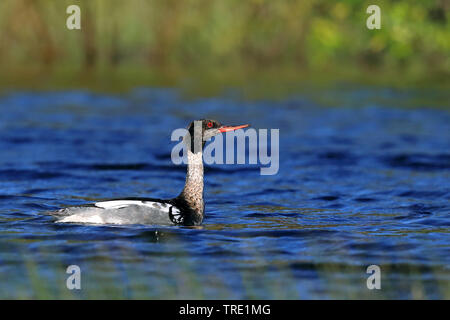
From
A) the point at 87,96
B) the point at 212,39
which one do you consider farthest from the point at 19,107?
the point at 212,39

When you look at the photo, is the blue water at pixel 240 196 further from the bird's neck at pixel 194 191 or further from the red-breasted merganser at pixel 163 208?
the bird's neck at pixel 194 191

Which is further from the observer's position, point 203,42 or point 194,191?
point 203,42

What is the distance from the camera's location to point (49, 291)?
8.73 m

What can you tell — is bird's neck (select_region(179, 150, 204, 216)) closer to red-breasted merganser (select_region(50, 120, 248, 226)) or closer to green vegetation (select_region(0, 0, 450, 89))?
red-breasted merganser (select_region(50, 120, 248, 226))

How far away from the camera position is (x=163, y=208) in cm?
1134

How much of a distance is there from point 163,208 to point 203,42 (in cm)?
1879

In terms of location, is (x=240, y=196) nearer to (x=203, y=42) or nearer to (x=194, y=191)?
(x=194, y=191)

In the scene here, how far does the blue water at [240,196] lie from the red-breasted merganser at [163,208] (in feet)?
0.50

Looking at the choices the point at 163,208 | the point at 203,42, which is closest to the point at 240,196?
the point at 163,208

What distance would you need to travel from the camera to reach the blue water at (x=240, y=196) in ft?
30.7

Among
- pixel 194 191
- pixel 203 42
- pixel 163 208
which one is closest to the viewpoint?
pixel 163 208

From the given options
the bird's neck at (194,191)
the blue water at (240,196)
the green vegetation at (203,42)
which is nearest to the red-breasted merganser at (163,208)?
the bird's neck at (194,191)
